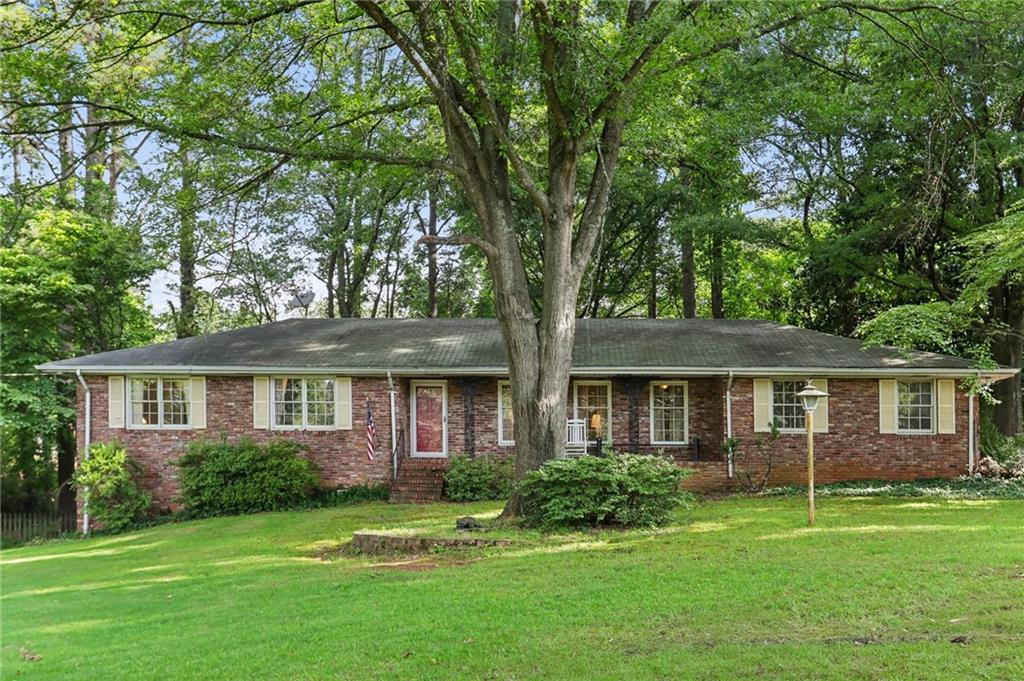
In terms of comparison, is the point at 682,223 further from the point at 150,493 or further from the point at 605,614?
the point at 605,614

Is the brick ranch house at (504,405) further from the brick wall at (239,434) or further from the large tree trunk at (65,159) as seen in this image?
the large tree trunk at (65,159)

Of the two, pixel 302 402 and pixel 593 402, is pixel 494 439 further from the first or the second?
pixel 302 402

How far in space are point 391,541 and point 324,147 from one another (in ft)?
22.4

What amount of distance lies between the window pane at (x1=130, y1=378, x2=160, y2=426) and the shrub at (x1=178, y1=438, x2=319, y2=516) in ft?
5.66

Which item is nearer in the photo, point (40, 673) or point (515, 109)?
point (40, 673)

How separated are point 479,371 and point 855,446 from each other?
881 centimetres

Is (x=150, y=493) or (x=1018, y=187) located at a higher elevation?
(x=1018, y=187)

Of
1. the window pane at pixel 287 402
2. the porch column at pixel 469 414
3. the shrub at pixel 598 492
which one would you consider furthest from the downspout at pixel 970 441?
the window pane at pixel 287 402

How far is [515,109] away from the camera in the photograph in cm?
1452

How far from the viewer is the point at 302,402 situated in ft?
59.8

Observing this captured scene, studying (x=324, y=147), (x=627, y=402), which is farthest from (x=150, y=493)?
(x=627, y=402)

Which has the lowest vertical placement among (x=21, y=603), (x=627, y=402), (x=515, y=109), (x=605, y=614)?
(x=21, y=603)

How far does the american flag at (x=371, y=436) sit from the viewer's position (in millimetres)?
17594

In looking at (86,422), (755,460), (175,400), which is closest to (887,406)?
(755,460)
